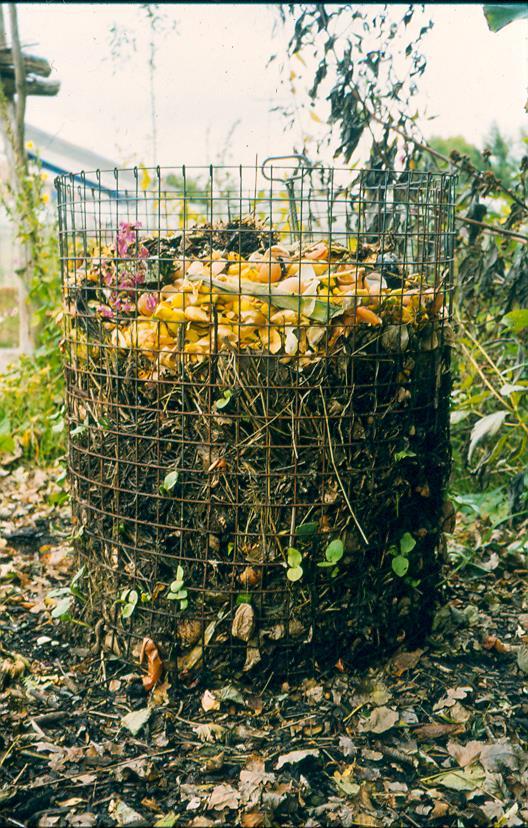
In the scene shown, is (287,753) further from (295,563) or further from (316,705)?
(295,563)

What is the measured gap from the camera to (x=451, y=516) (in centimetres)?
273

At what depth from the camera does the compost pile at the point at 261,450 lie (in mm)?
2338

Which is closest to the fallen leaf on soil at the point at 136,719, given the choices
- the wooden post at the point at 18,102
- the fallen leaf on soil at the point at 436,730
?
the fallen leaf on soil at the point at 436,730

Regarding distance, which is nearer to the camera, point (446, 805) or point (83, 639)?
point (446, 805)

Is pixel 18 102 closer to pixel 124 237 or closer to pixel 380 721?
pixel 124 237

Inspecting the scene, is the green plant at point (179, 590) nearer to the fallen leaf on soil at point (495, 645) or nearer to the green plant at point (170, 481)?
the green plant at point (170, 481)

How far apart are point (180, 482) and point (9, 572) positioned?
137 centimetres

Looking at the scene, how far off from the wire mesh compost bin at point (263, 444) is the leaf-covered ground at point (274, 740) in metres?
0.13

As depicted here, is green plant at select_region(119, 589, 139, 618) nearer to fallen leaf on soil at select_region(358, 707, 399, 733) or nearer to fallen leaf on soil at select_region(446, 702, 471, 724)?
fallen leaf on soil at select_region(358, 707, 399, 733)

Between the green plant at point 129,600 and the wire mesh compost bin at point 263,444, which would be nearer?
the wire mesh compost bin at point 263,444

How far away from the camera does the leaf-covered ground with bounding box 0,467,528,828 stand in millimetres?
1980

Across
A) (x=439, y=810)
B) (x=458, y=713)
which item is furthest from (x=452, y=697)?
(x=439, y=810)

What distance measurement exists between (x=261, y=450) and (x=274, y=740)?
81 cm

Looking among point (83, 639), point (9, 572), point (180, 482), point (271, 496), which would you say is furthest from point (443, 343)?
point (9, 572)
